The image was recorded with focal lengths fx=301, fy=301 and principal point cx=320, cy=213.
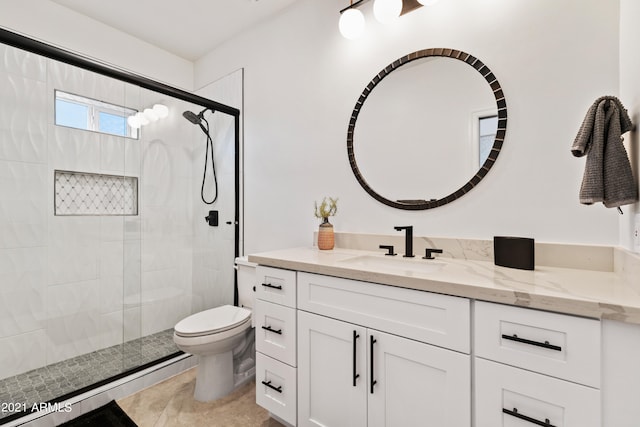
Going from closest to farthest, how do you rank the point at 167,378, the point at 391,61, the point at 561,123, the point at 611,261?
the point at 611,261, the point at 561,123, the point at 391,61, the point at 167,378

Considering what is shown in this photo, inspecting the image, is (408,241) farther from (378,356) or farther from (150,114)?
(150,114)

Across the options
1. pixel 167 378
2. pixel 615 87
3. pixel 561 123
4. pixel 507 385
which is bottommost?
pixel 167 378

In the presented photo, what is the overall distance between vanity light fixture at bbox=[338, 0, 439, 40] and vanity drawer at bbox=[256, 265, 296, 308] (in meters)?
1.37

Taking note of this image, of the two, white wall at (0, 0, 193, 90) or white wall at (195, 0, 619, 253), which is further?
white wall at (0, 0, 193, 90)

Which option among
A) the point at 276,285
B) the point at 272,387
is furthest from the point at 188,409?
the point at 276,285

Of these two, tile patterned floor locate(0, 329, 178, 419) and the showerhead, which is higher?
the showerhead

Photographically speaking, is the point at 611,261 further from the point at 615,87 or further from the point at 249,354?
the point at 249,354

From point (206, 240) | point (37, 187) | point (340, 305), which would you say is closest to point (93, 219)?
point (37, 187)

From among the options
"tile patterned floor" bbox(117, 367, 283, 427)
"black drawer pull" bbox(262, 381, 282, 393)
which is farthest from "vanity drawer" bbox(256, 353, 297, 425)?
"tile patterned floor" bbox(117, 367, 283, 427)

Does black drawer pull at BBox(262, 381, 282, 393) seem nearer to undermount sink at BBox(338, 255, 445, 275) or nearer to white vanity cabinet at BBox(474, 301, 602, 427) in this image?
undermount sink at BBox(338, 255, 445, 275)

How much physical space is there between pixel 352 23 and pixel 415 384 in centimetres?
179

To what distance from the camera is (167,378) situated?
207 cm

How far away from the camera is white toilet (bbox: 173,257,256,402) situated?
1728 mm

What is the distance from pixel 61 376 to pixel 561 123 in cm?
304
